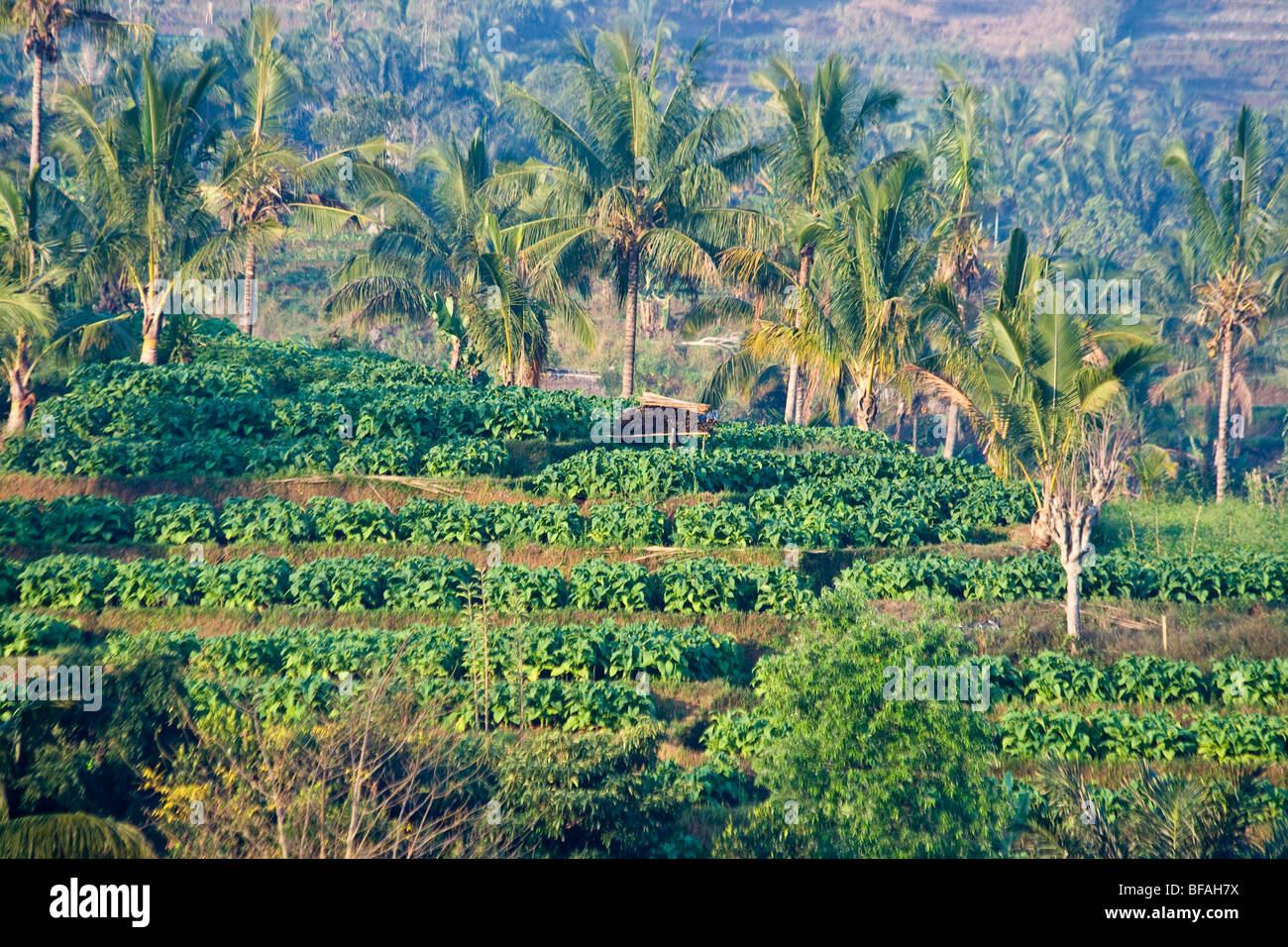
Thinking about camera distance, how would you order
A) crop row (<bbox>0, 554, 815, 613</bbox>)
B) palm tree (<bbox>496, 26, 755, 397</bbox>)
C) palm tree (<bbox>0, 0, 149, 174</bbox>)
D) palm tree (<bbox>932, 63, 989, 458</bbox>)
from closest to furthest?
crop row (<bbox>0, 554, 815, 613</bbox>), palm tree (<bbox>0, 0, 149, 174</bbox>), palm tree (<bbox>496, 26, 755, 397</bbox>), palm tree (<bbox>932, 63, 989, 458</bbox>)

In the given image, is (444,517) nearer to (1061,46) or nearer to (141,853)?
(141,853)

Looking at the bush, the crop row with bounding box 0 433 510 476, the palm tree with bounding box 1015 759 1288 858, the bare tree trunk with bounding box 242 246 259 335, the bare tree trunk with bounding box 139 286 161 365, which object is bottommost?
the palm tree with bounding box 1015 759 1288 858

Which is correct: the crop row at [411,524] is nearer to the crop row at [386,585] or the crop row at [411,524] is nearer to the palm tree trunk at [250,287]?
the crop row at [386,585]

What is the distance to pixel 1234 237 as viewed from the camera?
3002 cm

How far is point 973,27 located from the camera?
118875 millimetres

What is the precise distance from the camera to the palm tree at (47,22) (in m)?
28.0

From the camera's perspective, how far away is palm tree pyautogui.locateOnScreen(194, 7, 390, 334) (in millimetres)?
27438

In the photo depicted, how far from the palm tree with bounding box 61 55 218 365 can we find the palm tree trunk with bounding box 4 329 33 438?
224cm

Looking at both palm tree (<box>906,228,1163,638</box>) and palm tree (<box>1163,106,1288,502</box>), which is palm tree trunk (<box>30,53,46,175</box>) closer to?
palm tree (<box>906,228,1163,638</box>)

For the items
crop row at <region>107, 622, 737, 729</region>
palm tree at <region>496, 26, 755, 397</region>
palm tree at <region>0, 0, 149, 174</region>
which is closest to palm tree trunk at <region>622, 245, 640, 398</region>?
palm tree at <region>496, 26, 755, 397</region>

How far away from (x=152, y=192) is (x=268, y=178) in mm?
5802

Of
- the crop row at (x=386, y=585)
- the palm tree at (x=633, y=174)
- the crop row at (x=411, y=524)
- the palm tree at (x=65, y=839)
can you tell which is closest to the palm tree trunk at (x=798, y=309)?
the palm tree at (x=633, y=174)
